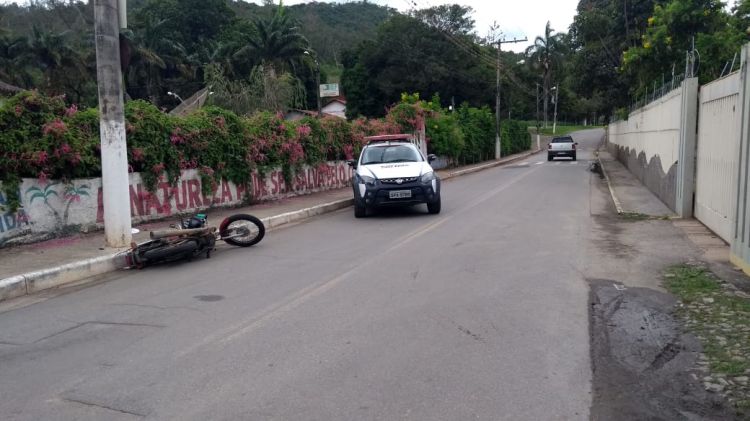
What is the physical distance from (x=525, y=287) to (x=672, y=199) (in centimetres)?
868

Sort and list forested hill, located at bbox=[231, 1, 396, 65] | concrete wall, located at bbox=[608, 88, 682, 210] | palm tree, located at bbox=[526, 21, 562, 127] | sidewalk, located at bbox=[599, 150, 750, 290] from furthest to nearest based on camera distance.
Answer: forested hill, located at bbox=[231, 1, 396, 65], palm tree, located at bbox=[526, 21, 562, 127], concrete wall, located at bbox=[608, 88, 682, 210], sidewalk, located at bbox=[599, 150, 750, 290]

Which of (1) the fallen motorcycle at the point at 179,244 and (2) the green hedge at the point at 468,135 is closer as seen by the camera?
(1) the fallen motorcycle at the point at 179,244

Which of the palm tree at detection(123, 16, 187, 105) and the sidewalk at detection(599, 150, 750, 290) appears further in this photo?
the palm tree at detection(123, 16, 187, 105)

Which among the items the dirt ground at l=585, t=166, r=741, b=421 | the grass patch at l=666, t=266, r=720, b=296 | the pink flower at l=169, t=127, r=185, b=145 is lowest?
the dirt ground at l=585, t=166, r=741, b=421

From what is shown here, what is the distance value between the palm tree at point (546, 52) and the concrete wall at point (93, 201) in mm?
63277

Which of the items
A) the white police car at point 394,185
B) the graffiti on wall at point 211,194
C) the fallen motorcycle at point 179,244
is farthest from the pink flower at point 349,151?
the fallen motorcycle at point 179,244

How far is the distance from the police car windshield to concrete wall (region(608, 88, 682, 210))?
586 centimetres

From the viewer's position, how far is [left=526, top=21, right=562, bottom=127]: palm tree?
74.2m

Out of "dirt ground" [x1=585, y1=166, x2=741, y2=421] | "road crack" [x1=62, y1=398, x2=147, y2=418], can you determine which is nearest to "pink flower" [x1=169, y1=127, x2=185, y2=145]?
"dirt ground" [x1=585, y1=166, x2=741, y2=421]

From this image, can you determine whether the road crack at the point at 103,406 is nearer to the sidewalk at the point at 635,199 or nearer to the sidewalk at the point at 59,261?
the sidewalk at the point at 59,261

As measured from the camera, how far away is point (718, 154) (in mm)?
10391

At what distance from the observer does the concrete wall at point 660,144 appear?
14.1 metres

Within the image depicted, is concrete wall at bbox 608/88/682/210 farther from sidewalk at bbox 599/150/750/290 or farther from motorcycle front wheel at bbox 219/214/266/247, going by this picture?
motorcycle front wheel at bbox 219/214/266/247

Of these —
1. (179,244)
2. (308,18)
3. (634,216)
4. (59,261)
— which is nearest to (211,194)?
(179,244)
